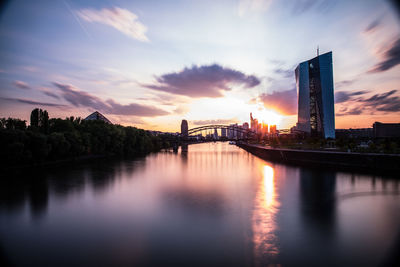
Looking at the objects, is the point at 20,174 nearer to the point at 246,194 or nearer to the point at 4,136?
the point at 4,136

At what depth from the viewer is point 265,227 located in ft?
29.8

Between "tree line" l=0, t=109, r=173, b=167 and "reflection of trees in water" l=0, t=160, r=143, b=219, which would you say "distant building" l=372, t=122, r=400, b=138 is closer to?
"tree line" l=0, t=109, r=173, b=167

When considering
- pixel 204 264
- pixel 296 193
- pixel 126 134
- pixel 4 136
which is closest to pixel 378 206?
pixel 296 193

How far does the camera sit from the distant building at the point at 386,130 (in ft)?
236

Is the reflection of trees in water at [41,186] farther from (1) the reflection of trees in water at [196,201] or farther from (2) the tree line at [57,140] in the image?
(1) the reflection of trees in water at [196,201]

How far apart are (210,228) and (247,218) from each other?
2.01m

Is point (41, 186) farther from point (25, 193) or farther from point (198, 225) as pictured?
point (198, 225)

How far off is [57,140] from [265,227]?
23060mm

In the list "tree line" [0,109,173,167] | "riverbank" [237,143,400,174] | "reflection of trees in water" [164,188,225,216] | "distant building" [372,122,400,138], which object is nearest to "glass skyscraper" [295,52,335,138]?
"distant building" [372,122,400,138]

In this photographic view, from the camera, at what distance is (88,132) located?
33906 mm

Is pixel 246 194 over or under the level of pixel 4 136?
under

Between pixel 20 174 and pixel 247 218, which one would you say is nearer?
pixel 247 218

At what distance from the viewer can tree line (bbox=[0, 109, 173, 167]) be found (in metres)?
20.1

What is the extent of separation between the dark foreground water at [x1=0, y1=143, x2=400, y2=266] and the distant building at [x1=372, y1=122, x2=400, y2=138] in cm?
7016
